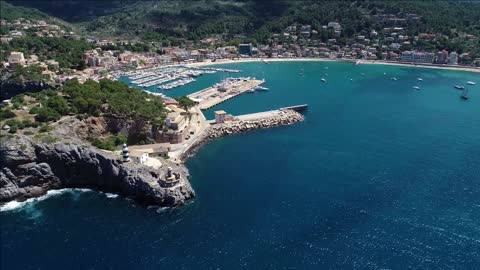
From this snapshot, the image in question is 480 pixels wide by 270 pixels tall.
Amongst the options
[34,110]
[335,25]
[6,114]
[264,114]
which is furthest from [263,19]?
[6,114]

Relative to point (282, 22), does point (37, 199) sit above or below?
below

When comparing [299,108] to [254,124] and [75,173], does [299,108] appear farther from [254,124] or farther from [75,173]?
[75,173]

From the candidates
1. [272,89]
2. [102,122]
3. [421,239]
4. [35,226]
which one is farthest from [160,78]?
[421,239]

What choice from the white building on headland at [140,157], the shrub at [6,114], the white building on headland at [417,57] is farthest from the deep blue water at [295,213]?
the white building on headland at [417,57]

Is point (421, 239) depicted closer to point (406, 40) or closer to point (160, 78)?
point (160, 78)

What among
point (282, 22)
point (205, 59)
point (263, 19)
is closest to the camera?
point (205, 59)
